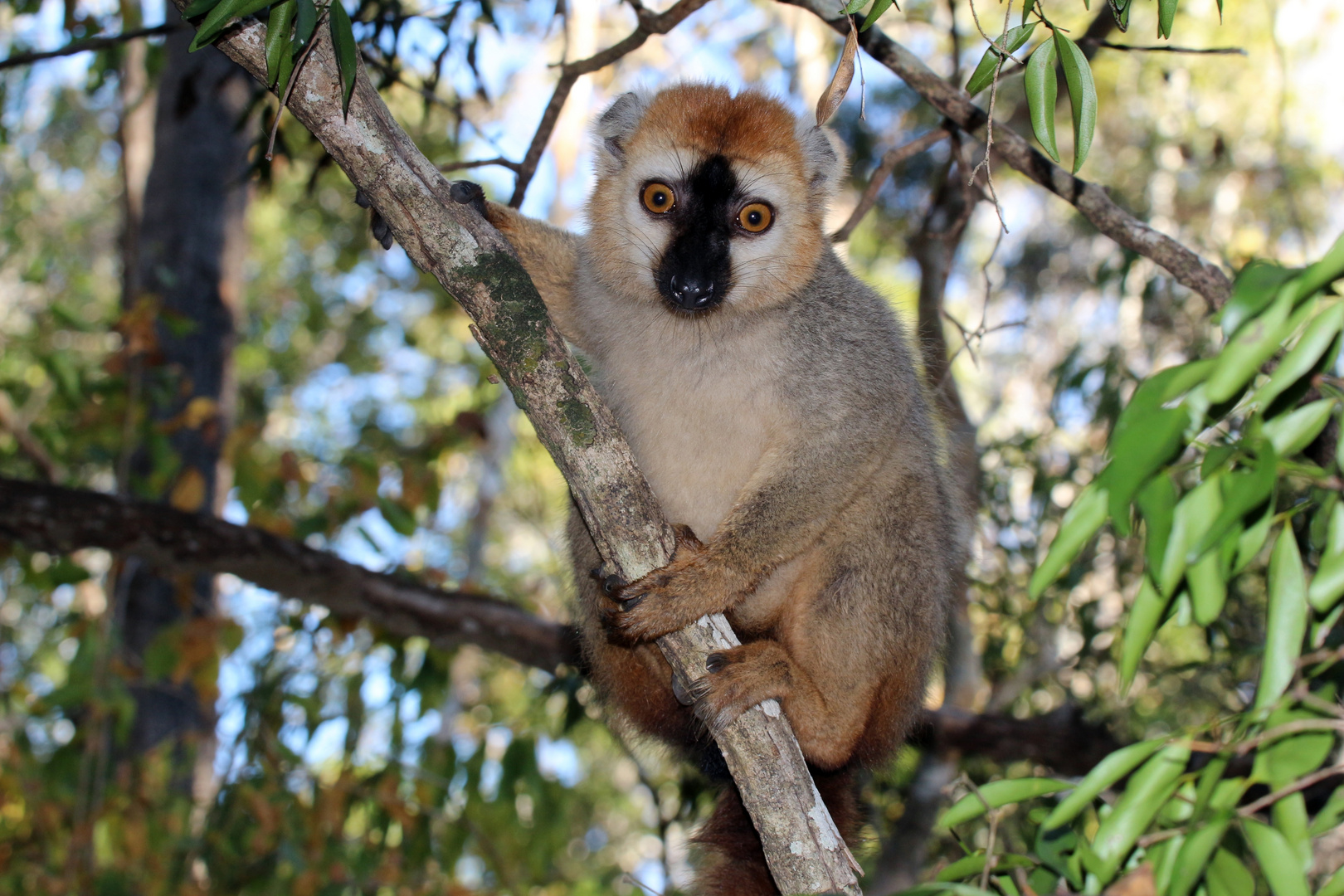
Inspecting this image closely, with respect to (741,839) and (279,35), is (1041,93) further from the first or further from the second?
(741,839)

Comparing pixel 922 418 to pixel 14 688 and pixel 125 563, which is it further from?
pixel 14 688

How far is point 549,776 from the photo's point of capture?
6.32 meters

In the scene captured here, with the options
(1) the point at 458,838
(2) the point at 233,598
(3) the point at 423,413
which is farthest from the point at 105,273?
(1) the point at 458,838

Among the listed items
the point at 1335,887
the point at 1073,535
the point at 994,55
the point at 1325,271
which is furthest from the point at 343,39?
the point at 1335,887

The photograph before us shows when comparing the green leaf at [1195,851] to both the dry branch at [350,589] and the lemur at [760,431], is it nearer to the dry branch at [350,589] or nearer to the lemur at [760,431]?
the lemur at [760,431]

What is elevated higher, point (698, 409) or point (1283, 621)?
point (698, 409)

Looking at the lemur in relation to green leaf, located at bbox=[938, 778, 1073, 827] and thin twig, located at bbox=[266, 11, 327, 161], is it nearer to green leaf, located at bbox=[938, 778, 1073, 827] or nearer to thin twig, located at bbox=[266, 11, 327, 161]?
thin twig, located at bbox=[266, 11, 327, 161]

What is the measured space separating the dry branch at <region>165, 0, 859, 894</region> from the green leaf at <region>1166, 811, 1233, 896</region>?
5.09ft

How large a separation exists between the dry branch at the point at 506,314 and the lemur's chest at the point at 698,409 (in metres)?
0.78

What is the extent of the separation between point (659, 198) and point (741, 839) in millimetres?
2576

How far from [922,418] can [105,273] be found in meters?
21.1

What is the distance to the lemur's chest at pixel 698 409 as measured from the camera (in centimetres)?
390

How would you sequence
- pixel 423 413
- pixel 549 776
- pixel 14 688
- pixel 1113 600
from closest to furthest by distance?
pixel 14 688 < pixel 549 776 < pixel 1113 600 < pixel 423 413

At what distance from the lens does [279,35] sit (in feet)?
8.29
